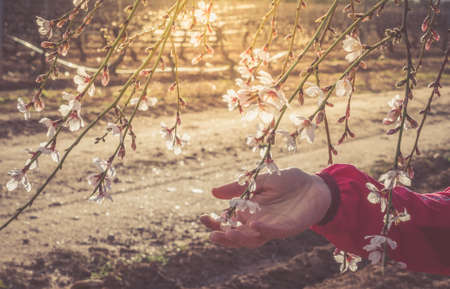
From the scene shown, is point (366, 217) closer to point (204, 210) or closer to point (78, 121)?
point (78, 121)

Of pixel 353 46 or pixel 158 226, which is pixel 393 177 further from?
pixel 158 226

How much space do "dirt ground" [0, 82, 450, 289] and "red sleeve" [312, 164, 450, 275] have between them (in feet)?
4.02

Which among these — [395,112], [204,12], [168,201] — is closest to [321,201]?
[395,112]

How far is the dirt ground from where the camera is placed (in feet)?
9.82

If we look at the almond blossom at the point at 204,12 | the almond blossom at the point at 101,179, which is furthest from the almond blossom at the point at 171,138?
the almond blossom at the point at 204,12

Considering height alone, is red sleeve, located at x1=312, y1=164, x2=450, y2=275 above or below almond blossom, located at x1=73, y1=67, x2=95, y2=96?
below

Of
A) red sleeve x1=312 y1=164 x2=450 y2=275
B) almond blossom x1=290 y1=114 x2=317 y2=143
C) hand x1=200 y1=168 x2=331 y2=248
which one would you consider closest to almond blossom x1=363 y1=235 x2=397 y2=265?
almond blossom x1=290 y1=114 x2=317 y2=143

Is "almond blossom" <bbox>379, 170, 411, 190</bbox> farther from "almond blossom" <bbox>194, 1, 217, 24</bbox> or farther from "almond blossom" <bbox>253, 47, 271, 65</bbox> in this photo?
"almond blossom" <bbox>194, 1, 217, 24</bbox>

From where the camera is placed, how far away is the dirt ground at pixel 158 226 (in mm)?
2992

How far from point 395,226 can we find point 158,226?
2367 millimetres

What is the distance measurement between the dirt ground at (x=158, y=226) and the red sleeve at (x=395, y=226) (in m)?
1.22

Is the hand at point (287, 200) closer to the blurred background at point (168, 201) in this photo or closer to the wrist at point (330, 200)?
the wrist at point (330, 200)

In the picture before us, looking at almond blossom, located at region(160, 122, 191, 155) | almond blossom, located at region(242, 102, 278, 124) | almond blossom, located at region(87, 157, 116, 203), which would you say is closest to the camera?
almond blossom, located at region(242, 102, 278, 124)

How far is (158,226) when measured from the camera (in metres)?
3.76
